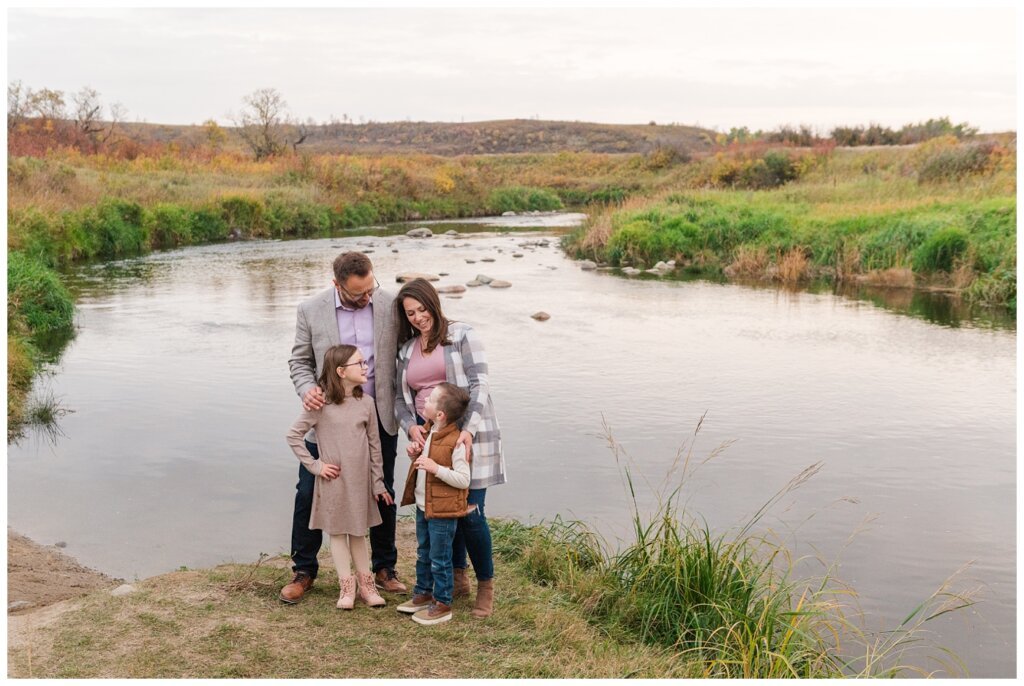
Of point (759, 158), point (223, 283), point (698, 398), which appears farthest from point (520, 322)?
point (759, 158)

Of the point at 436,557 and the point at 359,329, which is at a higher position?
the point at 359,329

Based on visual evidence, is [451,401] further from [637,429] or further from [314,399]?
[637,429]

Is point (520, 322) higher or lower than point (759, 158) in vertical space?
lower

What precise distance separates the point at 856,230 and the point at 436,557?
61.3 feet

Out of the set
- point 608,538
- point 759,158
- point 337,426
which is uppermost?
point 759,158

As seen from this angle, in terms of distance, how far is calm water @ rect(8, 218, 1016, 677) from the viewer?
6.66 metres

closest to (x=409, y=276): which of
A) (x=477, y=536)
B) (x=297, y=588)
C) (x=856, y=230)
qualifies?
(x=856, y=230)

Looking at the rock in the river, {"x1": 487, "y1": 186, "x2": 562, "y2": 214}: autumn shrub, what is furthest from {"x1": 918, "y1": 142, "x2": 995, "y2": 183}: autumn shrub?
{"x1": 487, "y1": 186, "x2": 562, "y2": 214}: autumn shrub

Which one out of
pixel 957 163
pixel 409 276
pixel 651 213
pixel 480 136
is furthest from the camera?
pixel 480 136

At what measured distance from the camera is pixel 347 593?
489 cm

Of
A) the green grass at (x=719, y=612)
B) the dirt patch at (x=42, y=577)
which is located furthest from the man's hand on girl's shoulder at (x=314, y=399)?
the dirt patch at (x=42, y=577)

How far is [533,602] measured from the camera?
5066 millimetres

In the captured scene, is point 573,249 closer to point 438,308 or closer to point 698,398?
point 698,398

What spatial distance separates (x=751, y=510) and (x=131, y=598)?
4399 millimetres
